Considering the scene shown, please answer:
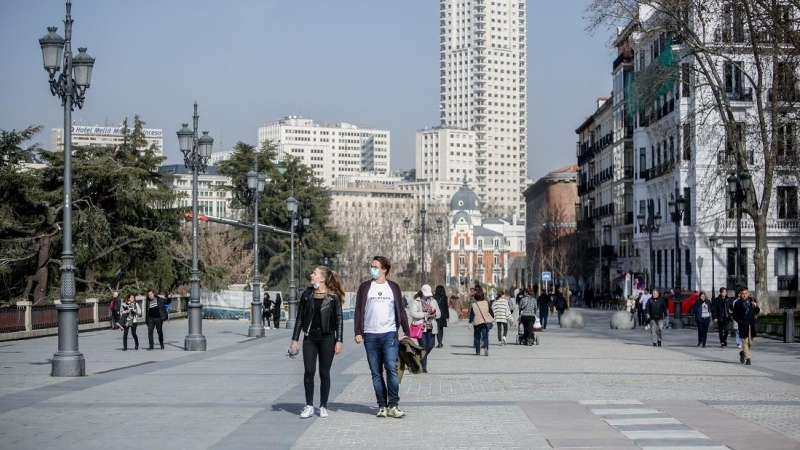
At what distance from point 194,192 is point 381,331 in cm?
1755

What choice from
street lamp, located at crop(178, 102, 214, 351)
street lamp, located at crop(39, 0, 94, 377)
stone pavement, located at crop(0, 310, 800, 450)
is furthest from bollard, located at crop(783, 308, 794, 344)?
street lamp, located at crop(39, 0, 94, 377)

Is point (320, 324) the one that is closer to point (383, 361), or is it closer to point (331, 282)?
point (331, 282)

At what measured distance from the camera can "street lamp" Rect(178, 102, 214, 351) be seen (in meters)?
30.5

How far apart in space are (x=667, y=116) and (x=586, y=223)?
35.7 metres

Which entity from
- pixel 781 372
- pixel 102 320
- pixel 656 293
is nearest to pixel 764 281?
pixel 656 293

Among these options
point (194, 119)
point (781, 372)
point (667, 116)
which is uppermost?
point (667, 116)

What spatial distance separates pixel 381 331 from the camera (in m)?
14.0

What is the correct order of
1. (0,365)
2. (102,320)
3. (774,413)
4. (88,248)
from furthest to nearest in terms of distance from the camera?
(88,248) → (102,320) → (0,365) → (774,413)

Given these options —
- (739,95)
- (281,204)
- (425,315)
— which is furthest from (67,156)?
(281,204)

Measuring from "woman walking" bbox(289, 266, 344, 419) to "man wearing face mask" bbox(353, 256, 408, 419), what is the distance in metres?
0.28

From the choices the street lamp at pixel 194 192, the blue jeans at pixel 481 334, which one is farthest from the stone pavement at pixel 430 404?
the street lamp at pixel 194 192

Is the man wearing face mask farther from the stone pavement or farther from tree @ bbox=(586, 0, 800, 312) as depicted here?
tree @ bbox=(586, 0, 800, 312)

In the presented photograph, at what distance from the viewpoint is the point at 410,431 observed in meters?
12.8

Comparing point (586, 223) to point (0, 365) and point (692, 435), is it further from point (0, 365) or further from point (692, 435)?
point (692, 435)
